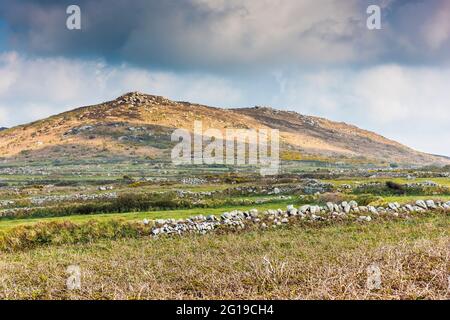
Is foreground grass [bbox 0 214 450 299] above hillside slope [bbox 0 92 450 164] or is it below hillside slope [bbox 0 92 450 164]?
below

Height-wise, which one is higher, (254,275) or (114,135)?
(114,135)

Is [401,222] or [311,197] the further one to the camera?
[311,197]

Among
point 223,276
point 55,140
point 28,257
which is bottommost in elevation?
point 28,257

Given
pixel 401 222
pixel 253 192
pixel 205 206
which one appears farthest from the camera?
pixel 253 192

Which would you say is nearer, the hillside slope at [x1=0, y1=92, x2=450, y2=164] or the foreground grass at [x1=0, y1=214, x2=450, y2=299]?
the foreground grass at [x1=0, y1=214, x2=450, y2=299]

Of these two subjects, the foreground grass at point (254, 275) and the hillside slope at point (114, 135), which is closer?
the foreground grass at point (254, 275)

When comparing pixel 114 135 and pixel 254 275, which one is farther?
pixel 114 135

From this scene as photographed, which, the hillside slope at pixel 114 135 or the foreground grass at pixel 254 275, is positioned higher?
the hillside slope at pixel 114 135
